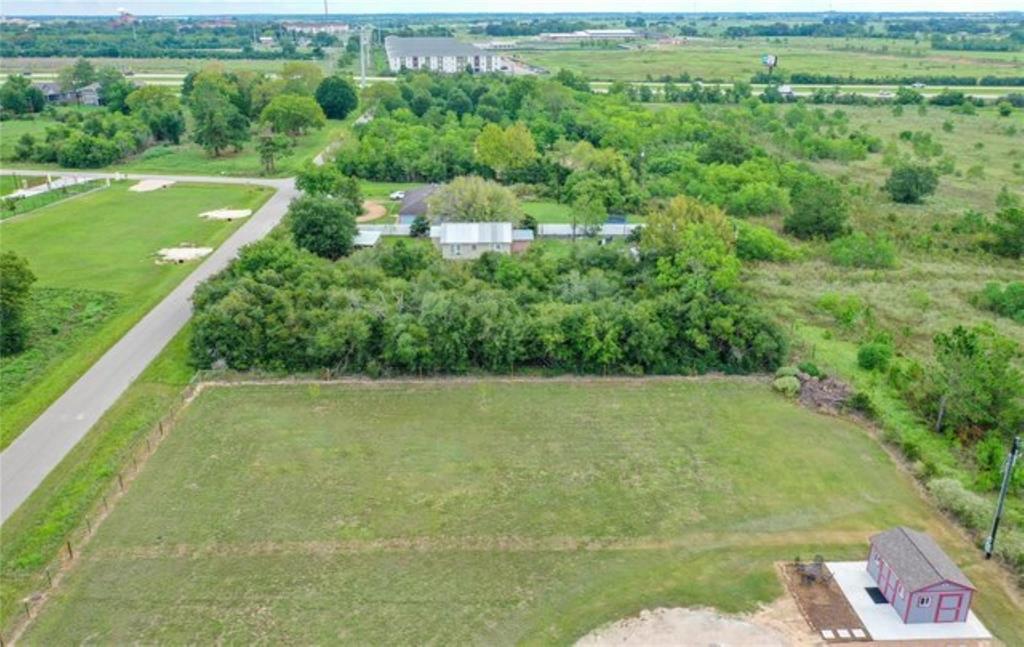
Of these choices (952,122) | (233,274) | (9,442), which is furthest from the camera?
(952,122)

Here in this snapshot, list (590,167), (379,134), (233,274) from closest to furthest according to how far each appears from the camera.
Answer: (233,274) < (590,167) < (379,134)

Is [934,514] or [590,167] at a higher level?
[590,167]

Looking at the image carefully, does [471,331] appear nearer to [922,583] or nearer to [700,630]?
[700,630]

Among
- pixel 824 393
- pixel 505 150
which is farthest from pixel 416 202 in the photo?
pixel 824 393

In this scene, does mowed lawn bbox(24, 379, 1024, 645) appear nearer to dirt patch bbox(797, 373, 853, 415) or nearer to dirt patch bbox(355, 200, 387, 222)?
dirt patch bbox(797, 373, 853, 415)

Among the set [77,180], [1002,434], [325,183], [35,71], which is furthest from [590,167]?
[35,71]

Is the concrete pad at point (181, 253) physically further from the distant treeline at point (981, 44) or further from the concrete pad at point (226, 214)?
the distant treeline at point (981, 44)

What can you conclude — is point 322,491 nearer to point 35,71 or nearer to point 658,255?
point 658,255
